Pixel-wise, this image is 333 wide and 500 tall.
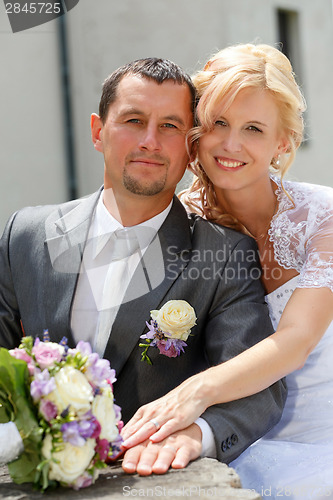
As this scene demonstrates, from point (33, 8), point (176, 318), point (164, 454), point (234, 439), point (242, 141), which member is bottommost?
point (234, 439)

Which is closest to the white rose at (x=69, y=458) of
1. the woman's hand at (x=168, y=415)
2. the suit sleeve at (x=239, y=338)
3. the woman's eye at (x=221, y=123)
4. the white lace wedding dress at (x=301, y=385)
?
the woman's hand at (x=168, y=415)

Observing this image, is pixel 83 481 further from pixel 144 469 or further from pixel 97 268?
pixel 97 268

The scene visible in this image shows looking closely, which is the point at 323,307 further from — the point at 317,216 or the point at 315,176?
the point at 315,176

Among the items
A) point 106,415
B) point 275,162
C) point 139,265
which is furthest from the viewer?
point 275,162

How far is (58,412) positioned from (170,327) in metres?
0.88

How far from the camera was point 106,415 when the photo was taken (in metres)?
2.05

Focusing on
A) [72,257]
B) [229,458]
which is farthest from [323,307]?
[72,257]

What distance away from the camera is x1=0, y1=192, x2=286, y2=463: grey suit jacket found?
2.85 m

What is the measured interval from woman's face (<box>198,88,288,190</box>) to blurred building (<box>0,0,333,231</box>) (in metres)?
4.89

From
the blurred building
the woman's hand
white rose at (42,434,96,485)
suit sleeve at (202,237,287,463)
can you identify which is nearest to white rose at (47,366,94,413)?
white rose at (42,434,96,485)

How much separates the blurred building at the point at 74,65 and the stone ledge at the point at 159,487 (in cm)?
597

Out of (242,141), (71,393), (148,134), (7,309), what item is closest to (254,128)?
(242,141)

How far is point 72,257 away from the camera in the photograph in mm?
3045

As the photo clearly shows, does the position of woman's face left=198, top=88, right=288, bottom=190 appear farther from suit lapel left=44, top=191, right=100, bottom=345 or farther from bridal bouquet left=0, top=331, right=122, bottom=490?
bridal bouquet left=0, top=331, right=122, bottom=490
